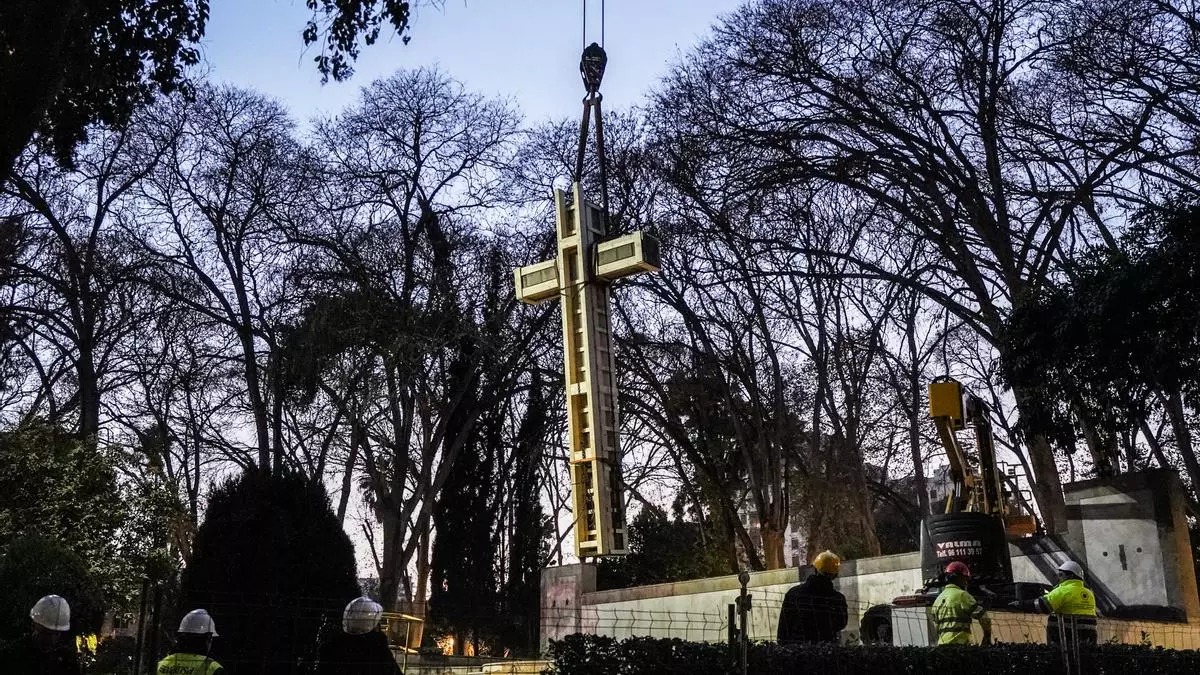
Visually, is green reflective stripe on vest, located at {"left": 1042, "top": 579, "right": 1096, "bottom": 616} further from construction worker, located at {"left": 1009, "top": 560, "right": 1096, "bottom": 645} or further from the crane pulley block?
the crane pulley block

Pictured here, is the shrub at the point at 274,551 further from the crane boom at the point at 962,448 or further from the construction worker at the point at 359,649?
the crane boom at the point at 962,448

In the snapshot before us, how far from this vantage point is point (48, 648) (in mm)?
6848

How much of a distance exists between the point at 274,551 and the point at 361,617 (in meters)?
6.75

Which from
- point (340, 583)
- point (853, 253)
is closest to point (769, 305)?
point (853, 253)

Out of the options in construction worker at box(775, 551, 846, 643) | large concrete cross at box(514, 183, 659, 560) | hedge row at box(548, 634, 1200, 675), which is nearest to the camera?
hedge row at box(548, 634, 1200, 675)

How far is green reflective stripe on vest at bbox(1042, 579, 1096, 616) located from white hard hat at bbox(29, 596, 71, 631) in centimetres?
834

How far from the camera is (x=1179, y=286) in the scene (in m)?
16.1

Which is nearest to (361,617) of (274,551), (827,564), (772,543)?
(827,564)

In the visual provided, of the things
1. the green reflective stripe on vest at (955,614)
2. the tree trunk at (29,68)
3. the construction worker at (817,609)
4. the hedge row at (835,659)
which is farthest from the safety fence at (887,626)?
the tree trunk at (29,68)

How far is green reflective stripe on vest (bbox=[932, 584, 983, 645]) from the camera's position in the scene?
9.94 m

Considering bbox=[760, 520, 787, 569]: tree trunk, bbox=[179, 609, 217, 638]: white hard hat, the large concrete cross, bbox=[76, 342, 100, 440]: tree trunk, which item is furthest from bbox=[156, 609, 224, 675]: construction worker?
bbox=[760, 520, 787, 569]: tree trunk

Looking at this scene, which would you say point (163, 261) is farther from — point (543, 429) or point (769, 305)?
point (769, 305)

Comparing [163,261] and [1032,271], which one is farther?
[163,261]

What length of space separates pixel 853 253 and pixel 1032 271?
5878 millimetres
